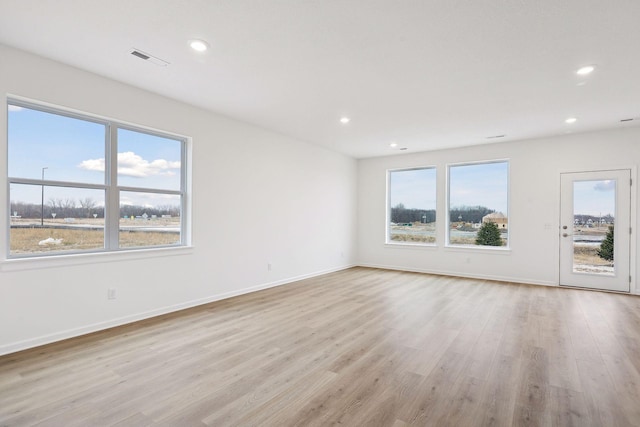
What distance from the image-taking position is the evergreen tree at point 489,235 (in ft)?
21.7

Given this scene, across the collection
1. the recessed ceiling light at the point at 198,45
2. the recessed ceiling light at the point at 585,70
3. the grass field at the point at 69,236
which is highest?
the recessed ceiling light at the point at 198,45

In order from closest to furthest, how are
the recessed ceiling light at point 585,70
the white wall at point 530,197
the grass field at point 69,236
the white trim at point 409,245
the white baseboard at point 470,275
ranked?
the grass field at point 69,236 → the recessed ceiling light at point 585,70 → the white wall at point 530,197 → the white baseboard at point 470,275 → the white trim at point 409,245

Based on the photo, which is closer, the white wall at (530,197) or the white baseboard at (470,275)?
the white wall at (530,197)

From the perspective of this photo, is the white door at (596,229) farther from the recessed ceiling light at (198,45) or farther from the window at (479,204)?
the recessed ceiling light at (198,45)

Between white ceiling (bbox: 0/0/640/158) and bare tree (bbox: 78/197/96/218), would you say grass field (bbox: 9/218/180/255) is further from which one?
white ceiling (bbox: 0/0/640/158)

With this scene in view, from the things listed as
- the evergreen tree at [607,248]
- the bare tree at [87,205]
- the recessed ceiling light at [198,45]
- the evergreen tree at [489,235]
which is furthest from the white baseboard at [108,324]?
the evergreen tree at [607,248]

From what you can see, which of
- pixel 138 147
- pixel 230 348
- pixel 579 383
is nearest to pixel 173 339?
pixel 230 348

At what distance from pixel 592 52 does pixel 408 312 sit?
3.35m

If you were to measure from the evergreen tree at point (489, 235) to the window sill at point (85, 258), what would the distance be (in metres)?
5.74

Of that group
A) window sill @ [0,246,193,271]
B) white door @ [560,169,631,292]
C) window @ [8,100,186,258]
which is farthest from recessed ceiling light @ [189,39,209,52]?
white door @ [560,169,631,292]

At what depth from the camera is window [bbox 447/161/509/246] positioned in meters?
6.59

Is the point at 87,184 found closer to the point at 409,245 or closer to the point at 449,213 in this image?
the point at 409,245

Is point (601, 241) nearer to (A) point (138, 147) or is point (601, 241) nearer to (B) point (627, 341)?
(B) point (627, 341)

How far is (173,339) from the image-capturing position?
10.8 ft
